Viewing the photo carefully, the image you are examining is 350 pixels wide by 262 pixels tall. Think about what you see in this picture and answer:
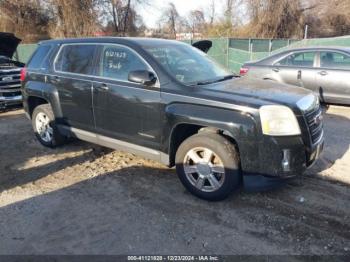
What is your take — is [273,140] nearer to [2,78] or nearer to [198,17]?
[2,78]

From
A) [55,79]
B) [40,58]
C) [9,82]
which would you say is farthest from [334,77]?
[9,82]

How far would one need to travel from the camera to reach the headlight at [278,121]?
3.86m

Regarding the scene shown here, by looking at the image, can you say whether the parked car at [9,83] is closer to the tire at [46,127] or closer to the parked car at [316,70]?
the tire at [46,127]

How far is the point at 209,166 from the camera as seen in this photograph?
14.1 ft

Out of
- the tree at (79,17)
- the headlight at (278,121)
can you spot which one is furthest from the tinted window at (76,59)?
the tree at (79,17)

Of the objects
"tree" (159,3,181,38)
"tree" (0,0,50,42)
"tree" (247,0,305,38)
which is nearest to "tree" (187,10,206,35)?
"tree" (159,3,181,38)

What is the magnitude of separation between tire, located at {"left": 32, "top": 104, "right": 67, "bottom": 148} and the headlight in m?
3.79

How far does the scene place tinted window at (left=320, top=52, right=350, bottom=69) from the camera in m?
8.45

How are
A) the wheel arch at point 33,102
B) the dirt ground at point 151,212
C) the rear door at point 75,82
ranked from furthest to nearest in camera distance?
1. the wheel arch at point 33,102
2. the rear door at point 75,82
3. the dirt ground at point 151,212

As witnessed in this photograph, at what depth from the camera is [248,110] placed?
3891 mm

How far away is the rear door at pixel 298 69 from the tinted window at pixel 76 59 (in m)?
5.32

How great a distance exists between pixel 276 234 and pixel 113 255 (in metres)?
1.61

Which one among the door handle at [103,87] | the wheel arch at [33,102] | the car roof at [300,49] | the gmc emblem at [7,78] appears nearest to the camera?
the door handle at [103,87]

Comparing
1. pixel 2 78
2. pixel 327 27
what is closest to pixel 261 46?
pixel 2 78
